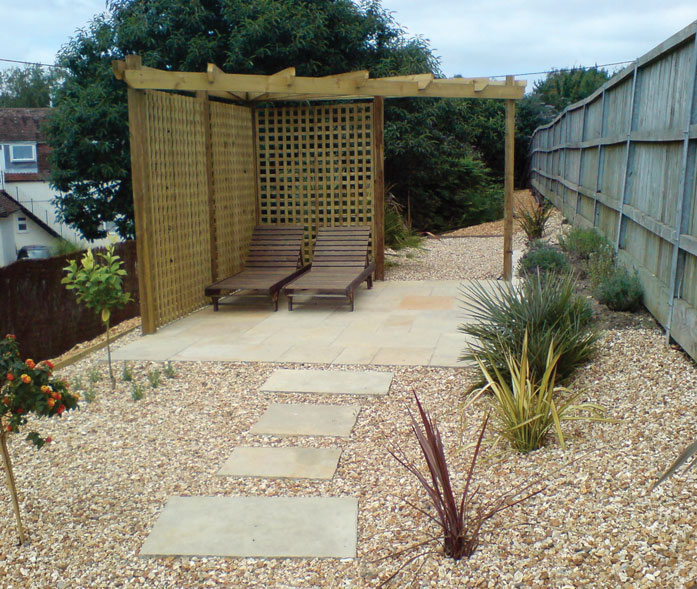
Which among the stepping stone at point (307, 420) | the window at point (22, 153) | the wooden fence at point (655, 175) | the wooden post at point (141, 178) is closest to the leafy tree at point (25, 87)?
the window at point (22, 153)

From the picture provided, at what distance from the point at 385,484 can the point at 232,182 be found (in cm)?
585

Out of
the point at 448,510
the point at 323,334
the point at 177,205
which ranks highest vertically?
the point at 177,205

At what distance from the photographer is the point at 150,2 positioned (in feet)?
42.7

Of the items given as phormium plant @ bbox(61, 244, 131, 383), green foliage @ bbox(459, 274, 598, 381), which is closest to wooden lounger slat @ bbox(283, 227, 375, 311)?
phormium plant @ bbox(61, 244, 131, 383)

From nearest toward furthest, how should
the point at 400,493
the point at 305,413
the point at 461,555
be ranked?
the point at 461,555
the point at 400,493
the point at 305,413

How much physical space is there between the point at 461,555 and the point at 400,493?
65 cm

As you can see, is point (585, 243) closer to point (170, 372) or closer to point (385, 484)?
point (170, 372)

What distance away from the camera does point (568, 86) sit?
102 feet

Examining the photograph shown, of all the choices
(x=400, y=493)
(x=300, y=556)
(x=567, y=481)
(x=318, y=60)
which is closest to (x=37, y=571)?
(x=300, y=556)

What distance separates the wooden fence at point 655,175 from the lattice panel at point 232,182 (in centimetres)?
434

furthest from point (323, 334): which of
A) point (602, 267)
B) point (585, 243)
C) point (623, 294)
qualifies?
point (585, 243)

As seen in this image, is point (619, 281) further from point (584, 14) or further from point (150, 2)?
point (584, 14)

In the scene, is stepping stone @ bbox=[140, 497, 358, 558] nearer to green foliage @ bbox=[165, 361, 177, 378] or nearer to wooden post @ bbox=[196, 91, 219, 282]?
green foliage @ bbox=[165, 361, 177, 378]

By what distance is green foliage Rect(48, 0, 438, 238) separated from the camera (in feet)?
37.9
